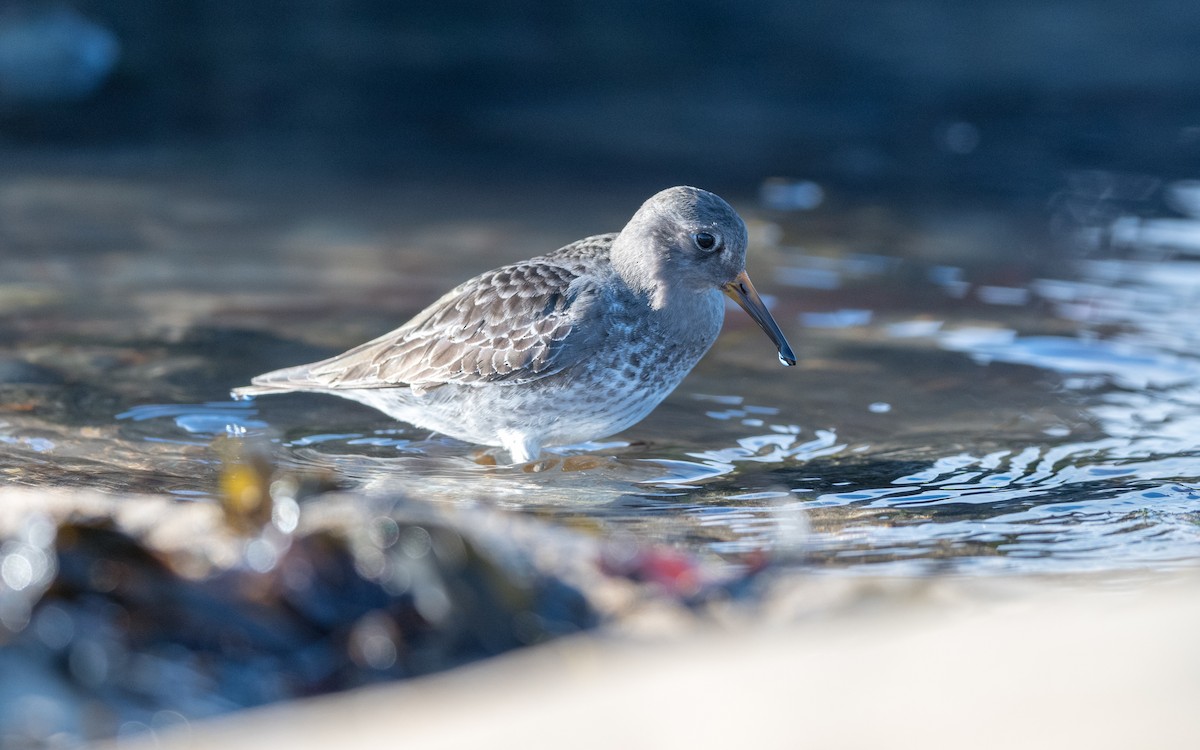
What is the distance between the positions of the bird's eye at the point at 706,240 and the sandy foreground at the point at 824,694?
2.59 meters

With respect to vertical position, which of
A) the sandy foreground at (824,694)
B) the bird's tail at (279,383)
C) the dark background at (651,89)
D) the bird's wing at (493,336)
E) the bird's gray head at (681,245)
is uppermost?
the dark background at (651,89)

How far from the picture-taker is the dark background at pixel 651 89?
13.8 metres

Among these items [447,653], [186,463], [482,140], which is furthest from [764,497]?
[482,140]

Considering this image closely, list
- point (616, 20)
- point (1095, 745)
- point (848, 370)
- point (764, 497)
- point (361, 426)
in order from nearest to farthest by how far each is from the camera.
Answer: point (1095, 745)
point (764, 497)
point (361, 426)
point (848, 370)
point (616, 20)

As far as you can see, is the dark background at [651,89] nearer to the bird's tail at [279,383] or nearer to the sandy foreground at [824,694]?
the bird's tail at [279,383]

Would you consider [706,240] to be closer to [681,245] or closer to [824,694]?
[681,245]

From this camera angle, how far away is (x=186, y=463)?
581 cm

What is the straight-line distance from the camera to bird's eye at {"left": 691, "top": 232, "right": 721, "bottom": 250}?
234 inches

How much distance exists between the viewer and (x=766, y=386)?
7172 mm

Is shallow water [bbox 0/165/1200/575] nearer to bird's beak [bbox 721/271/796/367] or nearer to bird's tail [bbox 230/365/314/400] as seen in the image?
bird's tail [bbox 230/365/314/400]

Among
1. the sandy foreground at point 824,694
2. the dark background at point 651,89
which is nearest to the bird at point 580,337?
the sandy foreground at point 824,694

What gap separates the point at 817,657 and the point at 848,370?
430cm

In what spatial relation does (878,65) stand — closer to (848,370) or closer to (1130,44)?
(1130,44)

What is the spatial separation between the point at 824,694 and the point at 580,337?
2969 mm
